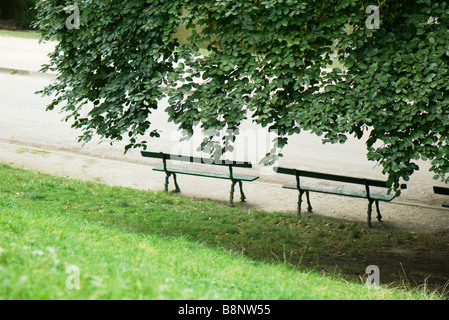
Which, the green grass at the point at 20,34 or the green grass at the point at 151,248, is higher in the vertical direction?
the green grass at the point at 20,34

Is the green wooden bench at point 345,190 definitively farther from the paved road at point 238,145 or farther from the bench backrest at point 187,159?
the paved road at point 238,145

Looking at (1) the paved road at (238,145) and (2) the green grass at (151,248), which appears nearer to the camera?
(2) the green grass at (151,248)

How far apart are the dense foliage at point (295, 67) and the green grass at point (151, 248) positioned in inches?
51.1

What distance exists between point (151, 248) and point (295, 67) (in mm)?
2316

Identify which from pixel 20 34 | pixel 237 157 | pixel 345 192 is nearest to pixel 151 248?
pixel 345 192

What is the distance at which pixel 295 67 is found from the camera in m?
6.02

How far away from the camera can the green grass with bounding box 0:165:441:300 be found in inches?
147

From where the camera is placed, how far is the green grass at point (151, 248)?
147 inches

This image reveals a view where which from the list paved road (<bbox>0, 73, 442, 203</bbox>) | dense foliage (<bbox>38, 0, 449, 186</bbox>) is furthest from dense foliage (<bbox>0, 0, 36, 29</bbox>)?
dense foliage (<bbox>38, 0, 449, 186</bbox>)

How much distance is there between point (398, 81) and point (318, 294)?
226cm

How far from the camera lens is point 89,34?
22.7 ft

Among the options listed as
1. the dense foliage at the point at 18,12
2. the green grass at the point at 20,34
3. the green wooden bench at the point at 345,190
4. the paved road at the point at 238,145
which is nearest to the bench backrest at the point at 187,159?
the green wooden bench at the point at 345,190

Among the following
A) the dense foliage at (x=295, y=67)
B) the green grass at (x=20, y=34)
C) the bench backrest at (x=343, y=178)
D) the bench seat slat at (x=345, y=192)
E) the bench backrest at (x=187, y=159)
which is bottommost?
the bench seat slat at (x=345, y=192)

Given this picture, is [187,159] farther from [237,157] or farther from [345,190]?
[345,190]
